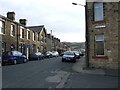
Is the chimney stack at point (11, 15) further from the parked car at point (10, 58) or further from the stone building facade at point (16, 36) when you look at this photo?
the parked car at point (10, 58)

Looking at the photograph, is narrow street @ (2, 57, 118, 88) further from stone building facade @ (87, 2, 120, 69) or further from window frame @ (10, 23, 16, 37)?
window frame @ (10, 23, 16, 37)

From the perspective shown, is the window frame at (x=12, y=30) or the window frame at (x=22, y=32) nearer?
the window frame at (x=12, y=30)

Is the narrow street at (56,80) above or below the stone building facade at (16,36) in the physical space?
below

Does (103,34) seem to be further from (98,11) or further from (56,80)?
(56,80)

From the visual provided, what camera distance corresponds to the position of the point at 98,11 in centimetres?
2548

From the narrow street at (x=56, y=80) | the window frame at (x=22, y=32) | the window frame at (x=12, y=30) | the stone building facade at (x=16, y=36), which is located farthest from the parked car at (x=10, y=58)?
the window frame at (x=22, y=32)

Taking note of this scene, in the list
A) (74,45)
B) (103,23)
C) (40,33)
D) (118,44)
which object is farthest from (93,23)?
(74,45)

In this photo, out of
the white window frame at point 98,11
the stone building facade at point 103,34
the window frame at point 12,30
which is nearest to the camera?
the stone building facade at point 103,34

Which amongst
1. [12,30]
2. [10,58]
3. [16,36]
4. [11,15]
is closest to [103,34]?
[10,58]

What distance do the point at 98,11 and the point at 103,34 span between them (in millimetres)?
2466

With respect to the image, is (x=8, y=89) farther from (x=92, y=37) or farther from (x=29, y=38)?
(x=29, y=38)

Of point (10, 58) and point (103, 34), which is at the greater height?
point (103, 34)

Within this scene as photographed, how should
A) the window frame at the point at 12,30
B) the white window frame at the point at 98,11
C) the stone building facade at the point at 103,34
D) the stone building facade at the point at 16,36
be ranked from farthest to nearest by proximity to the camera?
the window frame at the point at 12,30 → the stone building facade at the point at 16,36 → the white window frame at the point at 98,11 → the stone building facade at the point at 103,34

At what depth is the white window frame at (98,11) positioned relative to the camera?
25.2 m
